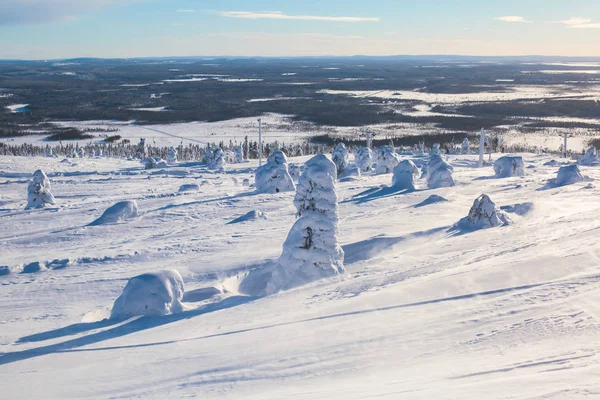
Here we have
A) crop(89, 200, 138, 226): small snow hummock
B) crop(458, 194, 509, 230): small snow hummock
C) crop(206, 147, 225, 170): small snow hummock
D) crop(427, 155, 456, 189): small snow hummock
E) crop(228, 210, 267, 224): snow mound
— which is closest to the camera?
crop(458, 194, 509, 230): small snow hummock

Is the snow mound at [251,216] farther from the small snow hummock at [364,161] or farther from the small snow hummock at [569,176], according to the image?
the small snow hummock at [364,161]

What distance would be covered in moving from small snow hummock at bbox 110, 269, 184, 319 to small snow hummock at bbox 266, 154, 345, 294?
240 centimetres

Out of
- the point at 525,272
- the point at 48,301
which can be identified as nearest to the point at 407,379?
the point at 525,272

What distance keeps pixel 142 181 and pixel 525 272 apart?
2500 cm

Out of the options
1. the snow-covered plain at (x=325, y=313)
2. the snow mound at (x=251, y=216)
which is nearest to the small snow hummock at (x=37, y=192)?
the snow-covered plain at (x=325, y=313)

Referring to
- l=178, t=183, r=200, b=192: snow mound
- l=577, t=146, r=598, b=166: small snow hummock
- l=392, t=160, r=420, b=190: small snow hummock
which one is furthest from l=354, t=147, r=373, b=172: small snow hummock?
l=577, t=146, r=598, b=166: small snow hummock

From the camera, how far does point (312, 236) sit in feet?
42.4

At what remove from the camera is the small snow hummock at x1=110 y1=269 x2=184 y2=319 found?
35.8 feet

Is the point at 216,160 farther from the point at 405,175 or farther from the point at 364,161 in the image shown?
the point at 405,175

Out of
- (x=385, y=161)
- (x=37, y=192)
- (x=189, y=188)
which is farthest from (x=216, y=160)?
(x=37, y=192)

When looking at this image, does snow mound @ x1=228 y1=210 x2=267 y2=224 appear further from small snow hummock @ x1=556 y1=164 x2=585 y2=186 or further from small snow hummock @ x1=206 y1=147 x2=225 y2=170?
small snow hummock @ x1=206 y1=147 x2=225 y2=170

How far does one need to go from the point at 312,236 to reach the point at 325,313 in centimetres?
270

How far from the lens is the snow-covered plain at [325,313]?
302 inches

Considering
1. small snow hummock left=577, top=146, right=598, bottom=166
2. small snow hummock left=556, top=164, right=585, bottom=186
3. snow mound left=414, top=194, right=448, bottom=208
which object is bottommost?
small snow hummock left=577, top=146, right=598, bottom=166
